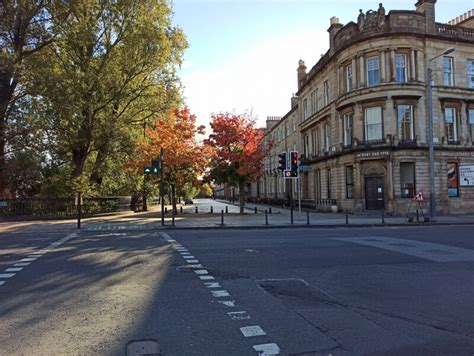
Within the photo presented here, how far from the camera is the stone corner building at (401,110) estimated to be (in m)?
29.4

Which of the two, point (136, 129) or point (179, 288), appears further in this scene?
point (136, 129)

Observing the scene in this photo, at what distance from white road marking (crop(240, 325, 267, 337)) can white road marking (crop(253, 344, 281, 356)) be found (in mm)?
377

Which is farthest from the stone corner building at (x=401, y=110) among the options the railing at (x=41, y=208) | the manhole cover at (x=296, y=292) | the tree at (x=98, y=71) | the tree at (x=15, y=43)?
the manhole cover at (x=296, y=292)

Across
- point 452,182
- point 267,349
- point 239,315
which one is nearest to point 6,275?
point 239,315

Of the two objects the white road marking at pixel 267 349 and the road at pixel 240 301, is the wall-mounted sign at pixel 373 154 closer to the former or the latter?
the road at pixel 240 301

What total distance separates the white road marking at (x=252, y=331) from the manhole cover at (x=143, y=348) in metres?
1.12

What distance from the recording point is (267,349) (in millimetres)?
4477

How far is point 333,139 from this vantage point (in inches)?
1373

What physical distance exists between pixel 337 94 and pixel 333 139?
3.90 meters

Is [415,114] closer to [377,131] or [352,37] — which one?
[377,131]

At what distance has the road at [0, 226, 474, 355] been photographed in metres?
4.71

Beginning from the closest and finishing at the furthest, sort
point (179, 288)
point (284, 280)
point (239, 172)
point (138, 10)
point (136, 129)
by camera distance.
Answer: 1. point (179, 288)
2. point (284, 280)
3. point (138, 10)
4. point (239, 172)
5. point (136, 129)

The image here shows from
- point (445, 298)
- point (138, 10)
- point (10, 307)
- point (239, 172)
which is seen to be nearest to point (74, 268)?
point (10, 307)

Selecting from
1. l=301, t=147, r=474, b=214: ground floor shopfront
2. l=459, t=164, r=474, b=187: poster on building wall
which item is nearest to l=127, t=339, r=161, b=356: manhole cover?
l=301, t=147, r=474, b=214: ground floor shopfront
